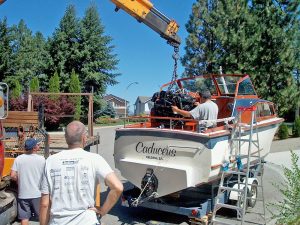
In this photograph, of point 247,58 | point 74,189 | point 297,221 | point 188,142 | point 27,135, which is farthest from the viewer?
point 247,58

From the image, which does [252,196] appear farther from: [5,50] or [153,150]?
[5,50]

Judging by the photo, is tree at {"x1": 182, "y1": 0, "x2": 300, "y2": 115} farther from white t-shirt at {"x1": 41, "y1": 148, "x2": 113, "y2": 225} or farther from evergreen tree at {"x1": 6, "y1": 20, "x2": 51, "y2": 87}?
evergreen tree at {"x1": 6, "y1": 20, "x2": 51, "y2": 87}

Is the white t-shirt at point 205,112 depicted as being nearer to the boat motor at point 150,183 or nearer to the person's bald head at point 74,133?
the boat motor at point 150,183

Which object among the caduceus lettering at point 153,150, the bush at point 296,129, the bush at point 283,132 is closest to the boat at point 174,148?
the caduceus lettering at point 153,150

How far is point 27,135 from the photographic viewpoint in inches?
367

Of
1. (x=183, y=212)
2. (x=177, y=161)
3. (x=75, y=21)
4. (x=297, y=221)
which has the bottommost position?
(x=183, y=212)

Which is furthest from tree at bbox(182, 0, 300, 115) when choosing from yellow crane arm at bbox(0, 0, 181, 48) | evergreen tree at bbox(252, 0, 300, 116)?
yellow crane arm at bbox(0, 0, 181, 48)

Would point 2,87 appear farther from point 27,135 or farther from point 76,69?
point 76,69

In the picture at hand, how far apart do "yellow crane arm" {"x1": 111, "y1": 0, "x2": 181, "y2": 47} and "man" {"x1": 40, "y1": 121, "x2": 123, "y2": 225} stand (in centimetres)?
652

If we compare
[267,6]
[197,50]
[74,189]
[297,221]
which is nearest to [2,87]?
[74,189]

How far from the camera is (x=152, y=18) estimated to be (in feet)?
33.1

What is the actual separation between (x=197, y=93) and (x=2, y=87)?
5197 mm

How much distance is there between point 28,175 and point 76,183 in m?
3.05

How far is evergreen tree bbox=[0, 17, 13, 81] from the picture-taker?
37281mm
